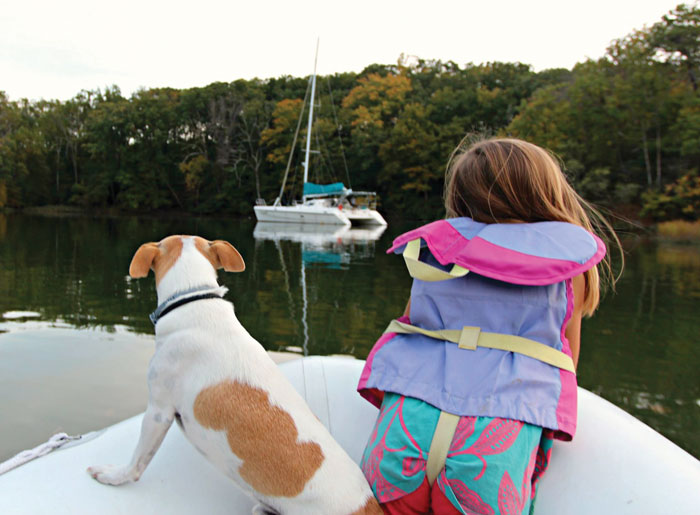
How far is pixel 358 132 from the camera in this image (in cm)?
3697

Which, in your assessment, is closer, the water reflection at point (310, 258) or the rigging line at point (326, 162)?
the water reflection at point (310, 258)

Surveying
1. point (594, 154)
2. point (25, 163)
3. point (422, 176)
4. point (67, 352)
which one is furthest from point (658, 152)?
point (25, 163)

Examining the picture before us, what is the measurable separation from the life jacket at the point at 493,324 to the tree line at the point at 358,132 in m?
27.1

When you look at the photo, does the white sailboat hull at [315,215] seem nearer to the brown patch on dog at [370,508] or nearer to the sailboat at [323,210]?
the sailboat at [323,210]

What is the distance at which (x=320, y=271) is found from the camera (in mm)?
10602

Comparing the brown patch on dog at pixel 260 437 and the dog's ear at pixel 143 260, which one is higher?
the dog's ear at pixel 143 260

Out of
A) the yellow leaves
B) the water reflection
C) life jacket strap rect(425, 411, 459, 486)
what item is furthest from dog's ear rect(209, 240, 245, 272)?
the yellow leaves

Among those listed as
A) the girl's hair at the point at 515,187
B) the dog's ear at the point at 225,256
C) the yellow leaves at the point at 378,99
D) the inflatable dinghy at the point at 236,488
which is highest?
the yellow leaves at the point at 378,99

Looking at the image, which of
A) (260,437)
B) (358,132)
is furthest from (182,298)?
(358,132)

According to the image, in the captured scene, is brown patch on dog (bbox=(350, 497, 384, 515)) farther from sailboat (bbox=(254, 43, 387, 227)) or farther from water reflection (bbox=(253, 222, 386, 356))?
sailboat (bbox=(254, 43, 387, 227))

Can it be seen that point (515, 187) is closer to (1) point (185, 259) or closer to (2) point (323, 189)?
(1) point (185, 259)

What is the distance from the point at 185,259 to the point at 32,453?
0.90m

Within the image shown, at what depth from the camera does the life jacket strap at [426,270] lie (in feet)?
4.50

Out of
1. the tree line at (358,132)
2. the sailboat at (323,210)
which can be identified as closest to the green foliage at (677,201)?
the tree line at (358,132)
